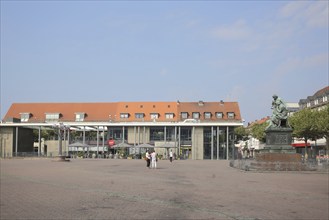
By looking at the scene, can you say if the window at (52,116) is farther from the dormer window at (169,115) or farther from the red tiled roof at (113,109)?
the dormer window at (169,115)

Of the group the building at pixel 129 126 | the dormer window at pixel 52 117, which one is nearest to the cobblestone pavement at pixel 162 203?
the building at pixel 129 126

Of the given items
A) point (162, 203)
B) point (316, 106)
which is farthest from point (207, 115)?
point (162, 203)

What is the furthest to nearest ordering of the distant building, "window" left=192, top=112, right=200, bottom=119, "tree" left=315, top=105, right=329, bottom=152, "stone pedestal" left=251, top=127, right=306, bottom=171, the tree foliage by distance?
1. "window" left=192, top=112, right=200, bottom=119
2. the distant building
3. the tree foliage
4. "tree" left=315, top=105, right=329, bottom=152
5. "stone pedestal" left=251, top=127, right=306, bottom=171

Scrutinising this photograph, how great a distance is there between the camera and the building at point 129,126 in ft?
270

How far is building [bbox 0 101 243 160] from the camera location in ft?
270

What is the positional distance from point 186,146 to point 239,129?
24.5 m

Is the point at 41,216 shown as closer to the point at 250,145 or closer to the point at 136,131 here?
the point at 136,131

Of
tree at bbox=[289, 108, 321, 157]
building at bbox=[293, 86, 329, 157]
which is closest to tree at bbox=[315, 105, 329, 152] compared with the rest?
tree at bbox=[289, 108, 321, 157]

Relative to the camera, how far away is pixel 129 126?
8469 cm

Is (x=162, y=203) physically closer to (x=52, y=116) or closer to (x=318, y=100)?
(x=52, y=116)

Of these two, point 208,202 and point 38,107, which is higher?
point 38,107

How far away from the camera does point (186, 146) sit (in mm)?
82688

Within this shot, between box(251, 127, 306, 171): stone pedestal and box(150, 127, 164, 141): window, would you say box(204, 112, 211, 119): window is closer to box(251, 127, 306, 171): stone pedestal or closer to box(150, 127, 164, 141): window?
box(150, 127, 164, 141): window

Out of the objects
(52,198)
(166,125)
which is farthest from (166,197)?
(166,125)
